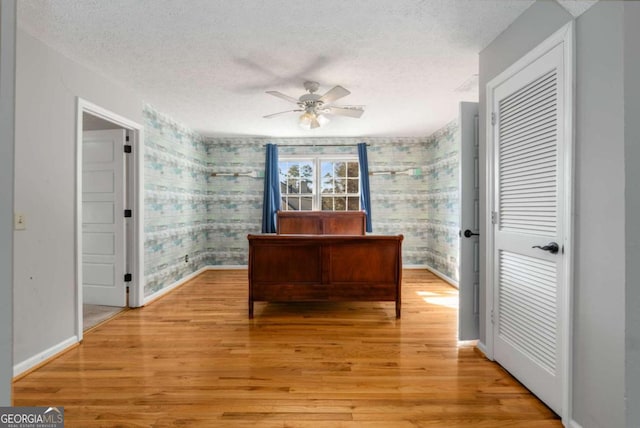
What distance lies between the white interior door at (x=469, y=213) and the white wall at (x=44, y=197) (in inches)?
127

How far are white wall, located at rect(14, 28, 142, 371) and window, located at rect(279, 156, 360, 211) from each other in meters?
3.38

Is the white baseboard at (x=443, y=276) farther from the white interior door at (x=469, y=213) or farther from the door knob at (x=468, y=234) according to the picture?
the door knob at (x=468, y=234)

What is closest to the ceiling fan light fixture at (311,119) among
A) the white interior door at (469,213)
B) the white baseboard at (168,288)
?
the white interior door at (469,213)

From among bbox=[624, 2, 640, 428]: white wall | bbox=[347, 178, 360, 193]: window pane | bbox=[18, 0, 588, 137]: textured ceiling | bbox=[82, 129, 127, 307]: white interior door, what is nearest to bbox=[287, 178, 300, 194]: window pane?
bbox=[347, 178, 360, 193]: window pane

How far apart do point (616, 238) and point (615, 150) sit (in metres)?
0.39

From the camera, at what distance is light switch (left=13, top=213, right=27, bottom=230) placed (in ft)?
6.89

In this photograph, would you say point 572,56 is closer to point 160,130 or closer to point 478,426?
point 478,426

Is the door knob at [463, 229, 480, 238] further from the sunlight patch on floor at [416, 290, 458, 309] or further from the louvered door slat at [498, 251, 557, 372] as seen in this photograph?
the sunlight patch on floor at [416, 290, 458, 309]

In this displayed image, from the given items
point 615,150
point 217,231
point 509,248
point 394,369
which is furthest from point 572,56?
point 217,231

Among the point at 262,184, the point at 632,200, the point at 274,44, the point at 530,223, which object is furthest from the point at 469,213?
the point at 262,184

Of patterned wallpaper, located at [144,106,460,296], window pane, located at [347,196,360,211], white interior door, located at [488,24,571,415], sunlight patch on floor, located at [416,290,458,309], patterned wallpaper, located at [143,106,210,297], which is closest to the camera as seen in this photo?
white interior door, located at [488,24,571,415]

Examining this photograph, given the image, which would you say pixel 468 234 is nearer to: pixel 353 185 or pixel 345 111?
pixel 345 111

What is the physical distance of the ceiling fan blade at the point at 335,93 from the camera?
279 cm

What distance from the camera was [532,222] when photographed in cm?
186
